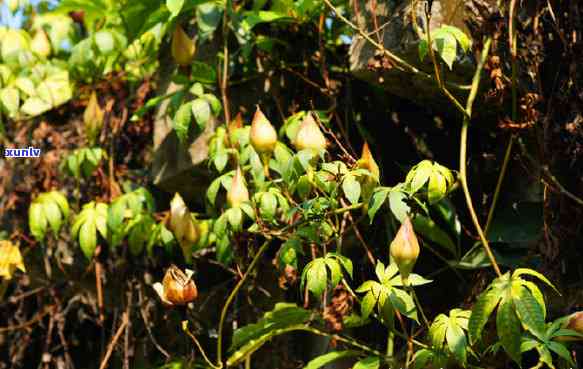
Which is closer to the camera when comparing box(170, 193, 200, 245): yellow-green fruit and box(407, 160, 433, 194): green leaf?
box(407, 160, 433, 194): green leaf

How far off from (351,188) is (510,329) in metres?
0.34

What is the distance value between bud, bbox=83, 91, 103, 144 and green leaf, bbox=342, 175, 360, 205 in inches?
38.9

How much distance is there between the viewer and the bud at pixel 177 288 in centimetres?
159

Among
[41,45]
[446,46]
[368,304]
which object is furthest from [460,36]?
[41,45]

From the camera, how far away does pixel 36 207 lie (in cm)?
222

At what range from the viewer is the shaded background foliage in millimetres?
1707

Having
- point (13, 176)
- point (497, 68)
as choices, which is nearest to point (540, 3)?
point (497, 68)

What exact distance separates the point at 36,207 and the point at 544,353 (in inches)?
51.9

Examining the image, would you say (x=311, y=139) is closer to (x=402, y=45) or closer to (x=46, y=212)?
(x=402, y=45)

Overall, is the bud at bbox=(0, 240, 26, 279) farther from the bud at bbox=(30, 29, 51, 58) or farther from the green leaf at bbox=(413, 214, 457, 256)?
the green leaf at bbox=(413, 214, 457, 256)

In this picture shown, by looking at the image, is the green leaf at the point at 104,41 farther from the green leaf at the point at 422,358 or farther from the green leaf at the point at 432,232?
the green leaf at the point at 422,358

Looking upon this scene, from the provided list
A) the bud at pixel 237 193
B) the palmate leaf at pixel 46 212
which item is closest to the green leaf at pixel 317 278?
the bud at pixel 237 193

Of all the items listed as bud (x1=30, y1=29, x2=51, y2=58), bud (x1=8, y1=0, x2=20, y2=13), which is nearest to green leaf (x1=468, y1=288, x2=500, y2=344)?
bud (x1=30, y1=29, x2=51, y2=58)

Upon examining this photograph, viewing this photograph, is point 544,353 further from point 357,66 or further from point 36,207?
point 36,207
